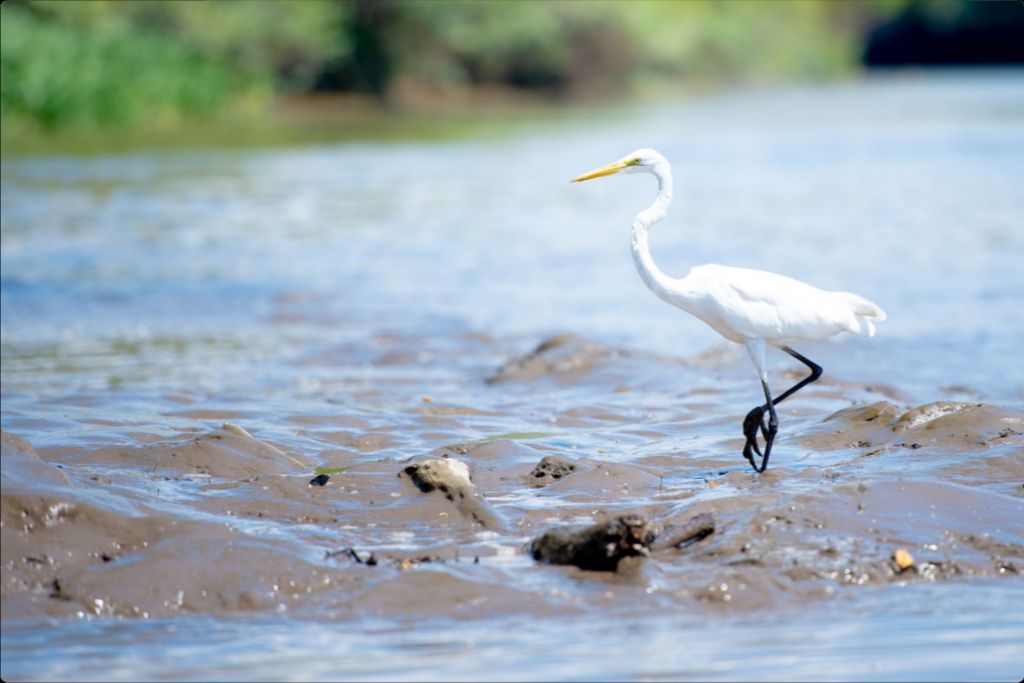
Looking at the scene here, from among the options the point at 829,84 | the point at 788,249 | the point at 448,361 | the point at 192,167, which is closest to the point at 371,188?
the point at 192,167

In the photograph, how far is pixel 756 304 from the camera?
19.8 ft

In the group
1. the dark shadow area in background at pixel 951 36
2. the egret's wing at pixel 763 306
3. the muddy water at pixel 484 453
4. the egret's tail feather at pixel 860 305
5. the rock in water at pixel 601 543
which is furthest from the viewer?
the dark shadow area in background at pixel 951 36

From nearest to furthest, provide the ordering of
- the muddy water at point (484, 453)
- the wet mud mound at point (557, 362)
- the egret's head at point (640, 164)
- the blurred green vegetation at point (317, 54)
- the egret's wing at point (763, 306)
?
the muddy water at point (484, 453)
the egret's wing at point (763, 306)
the egret's head at point (640, 164)
the wet mud mound at point (557, 362)
the blurred green vegetation at point (317, 54)

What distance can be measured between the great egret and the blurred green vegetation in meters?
21.9

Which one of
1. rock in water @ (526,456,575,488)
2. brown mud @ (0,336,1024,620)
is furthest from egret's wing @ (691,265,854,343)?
rock in water @ (526,456,575,488)

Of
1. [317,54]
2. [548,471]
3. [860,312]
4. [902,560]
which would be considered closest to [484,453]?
[548,471]

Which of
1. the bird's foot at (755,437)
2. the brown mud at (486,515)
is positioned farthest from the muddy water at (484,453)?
the bird's foot at (755,437)

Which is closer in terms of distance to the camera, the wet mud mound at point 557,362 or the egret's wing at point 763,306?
the egret's wing at point 763,306

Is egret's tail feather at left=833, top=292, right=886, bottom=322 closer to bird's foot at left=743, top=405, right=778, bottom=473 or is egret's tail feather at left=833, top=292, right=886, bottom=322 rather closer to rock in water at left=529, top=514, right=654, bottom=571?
bird's foot at left=743, top=405, right=778, bottom=473

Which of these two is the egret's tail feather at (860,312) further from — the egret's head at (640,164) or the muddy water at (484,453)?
the egret's head at (640,164)

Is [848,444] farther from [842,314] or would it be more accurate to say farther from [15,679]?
[15,679]

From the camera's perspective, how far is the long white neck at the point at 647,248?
240 inches

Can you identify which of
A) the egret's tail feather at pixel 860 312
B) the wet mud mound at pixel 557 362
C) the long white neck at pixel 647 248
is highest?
the long white neck at pixel 647 248

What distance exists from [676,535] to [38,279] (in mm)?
9881
